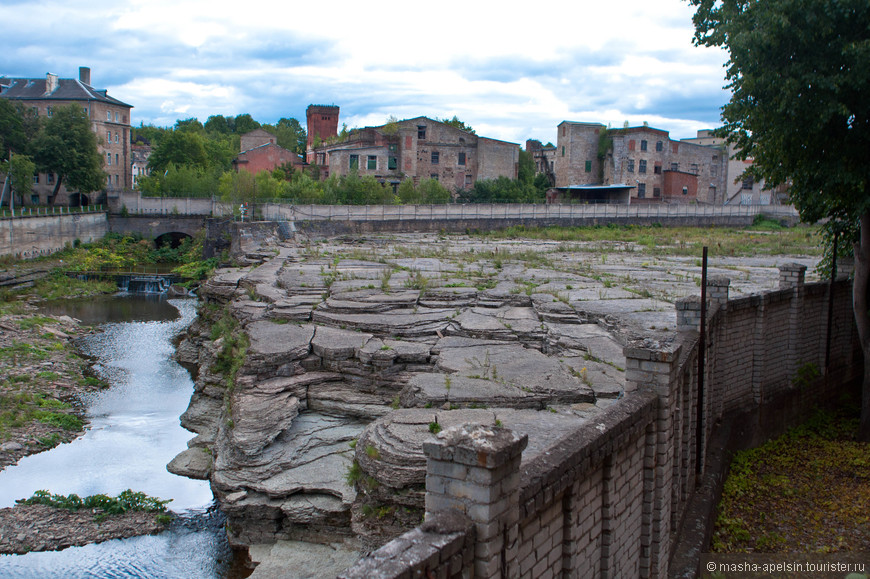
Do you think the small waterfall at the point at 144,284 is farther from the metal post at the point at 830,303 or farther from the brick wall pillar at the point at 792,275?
the metal post at the point at 830,303

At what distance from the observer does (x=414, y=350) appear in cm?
1392

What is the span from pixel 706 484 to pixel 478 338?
5284mm

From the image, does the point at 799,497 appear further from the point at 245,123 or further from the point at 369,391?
the point at 245,123

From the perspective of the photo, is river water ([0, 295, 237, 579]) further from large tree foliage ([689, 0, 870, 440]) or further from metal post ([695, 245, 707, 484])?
large tree foliage ([689, 0, 870, 440])

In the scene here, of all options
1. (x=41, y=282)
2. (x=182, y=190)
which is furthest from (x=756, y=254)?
(x=182, y=190)

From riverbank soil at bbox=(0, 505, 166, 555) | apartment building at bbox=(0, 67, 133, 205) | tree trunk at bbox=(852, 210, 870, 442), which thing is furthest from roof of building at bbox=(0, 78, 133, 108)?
tree trunk at bbox=(852, 210, 870, 442)

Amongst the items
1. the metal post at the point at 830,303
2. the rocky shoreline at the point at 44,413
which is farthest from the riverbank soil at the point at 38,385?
the metal post at the point at 830,303

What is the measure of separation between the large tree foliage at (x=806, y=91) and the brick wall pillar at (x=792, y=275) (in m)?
1.12

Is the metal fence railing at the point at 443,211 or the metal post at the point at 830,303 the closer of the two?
the metal post at the point at 830,303

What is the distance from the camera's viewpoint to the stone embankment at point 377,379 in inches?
401

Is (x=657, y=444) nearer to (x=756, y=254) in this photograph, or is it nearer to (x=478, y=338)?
(x=478, y=338)

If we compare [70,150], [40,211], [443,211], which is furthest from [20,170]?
[443,211]

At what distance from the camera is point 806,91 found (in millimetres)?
13305

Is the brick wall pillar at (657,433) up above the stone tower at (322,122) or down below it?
below
